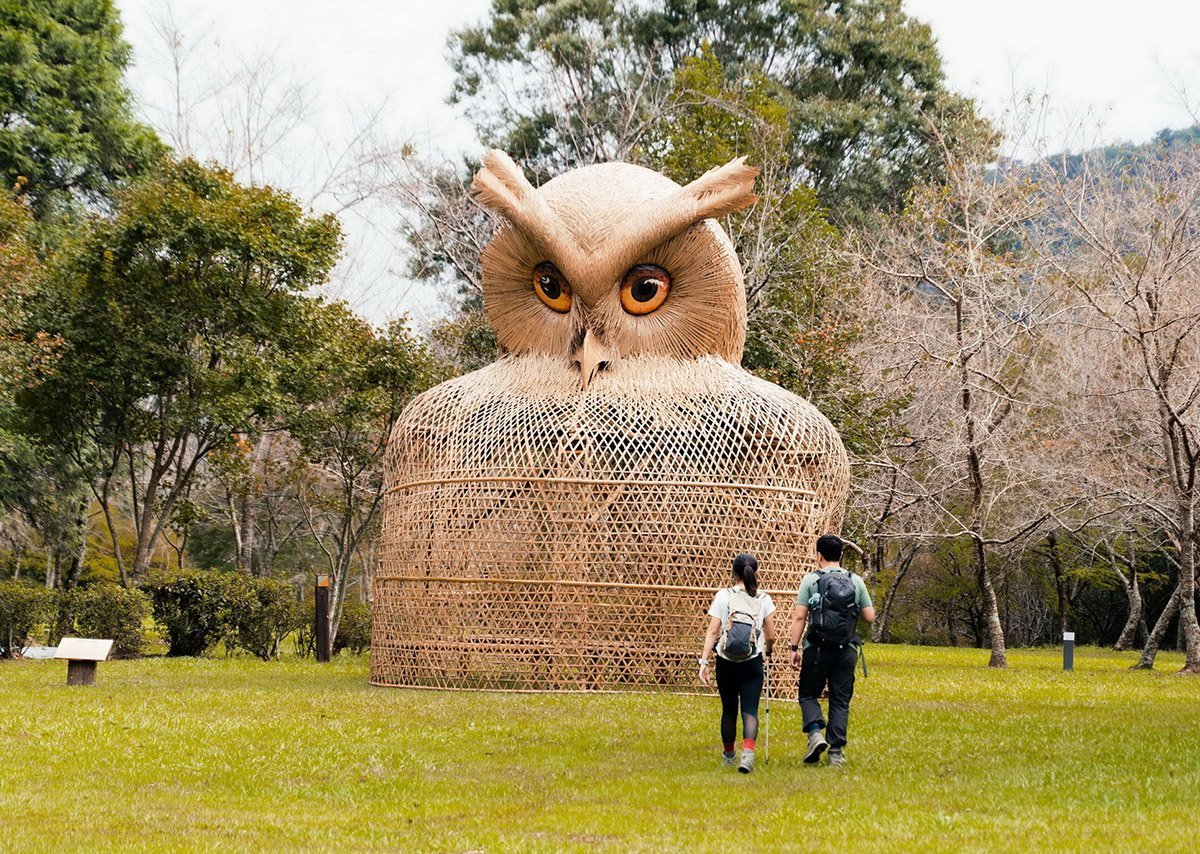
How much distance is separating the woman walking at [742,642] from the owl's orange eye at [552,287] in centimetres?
743

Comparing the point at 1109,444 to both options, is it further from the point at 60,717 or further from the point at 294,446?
the point at 60,717

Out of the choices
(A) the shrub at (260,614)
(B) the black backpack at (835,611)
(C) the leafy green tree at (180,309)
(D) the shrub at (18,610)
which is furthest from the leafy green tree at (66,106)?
(B) the black backpack at (835,611)

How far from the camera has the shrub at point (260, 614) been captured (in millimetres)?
22391

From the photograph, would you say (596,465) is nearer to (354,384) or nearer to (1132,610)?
(354,384)

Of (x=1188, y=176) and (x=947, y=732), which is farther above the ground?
(x=1188, y=176)

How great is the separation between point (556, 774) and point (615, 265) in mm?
7975

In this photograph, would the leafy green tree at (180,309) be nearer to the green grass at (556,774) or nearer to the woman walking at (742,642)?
the green grass at (556,774)

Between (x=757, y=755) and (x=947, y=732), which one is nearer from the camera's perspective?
(x=757, y=755)

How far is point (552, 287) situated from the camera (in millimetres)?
16672

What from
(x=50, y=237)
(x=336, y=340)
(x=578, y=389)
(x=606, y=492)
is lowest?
(x=606, y=492)

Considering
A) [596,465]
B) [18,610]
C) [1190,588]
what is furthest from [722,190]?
[18,610]

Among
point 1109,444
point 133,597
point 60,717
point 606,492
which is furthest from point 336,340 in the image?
point 1109,444

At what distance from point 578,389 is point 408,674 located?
3920mm

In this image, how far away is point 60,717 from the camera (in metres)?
12.1
